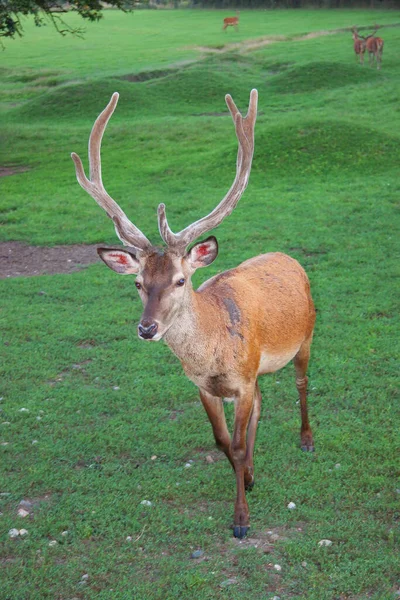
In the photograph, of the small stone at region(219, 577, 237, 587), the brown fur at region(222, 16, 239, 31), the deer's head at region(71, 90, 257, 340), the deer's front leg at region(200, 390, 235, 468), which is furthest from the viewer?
the brown fur at region(222, 16, 239, 31)

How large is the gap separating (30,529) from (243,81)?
79.4 feet

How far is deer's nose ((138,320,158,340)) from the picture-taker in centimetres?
475

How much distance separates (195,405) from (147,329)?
7.79ft

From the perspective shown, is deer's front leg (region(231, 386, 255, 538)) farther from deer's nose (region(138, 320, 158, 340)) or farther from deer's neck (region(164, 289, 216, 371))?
deer's nose (region(138, 320, 158, 340))

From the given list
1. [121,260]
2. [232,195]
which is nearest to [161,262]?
[121,260]

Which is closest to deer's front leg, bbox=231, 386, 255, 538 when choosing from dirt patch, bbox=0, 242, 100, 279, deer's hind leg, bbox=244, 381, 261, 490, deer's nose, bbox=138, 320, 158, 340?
deer's hind leg, bbox=244, 381, 261, 490

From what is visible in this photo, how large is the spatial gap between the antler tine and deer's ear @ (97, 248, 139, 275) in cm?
9

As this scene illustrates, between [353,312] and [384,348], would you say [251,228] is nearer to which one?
[353,312]

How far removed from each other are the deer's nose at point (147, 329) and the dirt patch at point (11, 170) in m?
13.8

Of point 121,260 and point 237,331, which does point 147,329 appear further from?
point 237,331

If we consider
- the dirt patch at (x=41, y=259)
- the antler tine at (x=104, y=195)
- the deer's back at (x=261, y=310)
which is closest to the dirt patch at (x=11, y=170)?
the dirt patch at (x=41, y=259)

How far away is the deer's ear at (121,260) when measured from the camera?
514 centimetres

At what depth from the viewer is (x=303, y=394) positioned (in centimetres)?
620

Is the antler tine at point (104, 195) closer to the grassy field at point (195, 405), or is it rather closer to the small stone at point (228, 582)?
the grassy field at point (195, 405)
